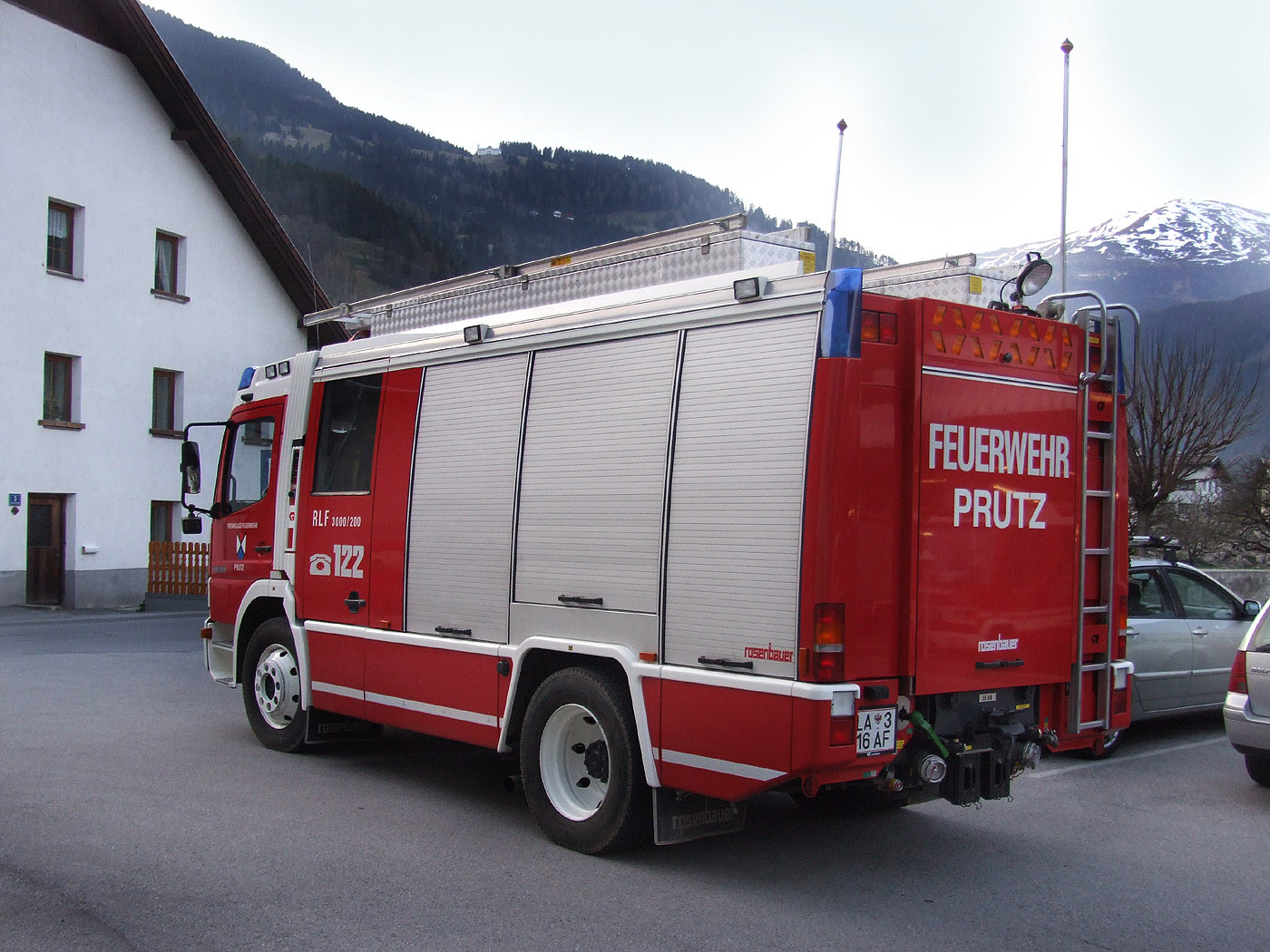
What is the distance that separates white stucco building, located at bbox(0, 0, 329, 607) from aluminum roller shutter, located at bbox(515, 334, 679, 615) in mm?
20538

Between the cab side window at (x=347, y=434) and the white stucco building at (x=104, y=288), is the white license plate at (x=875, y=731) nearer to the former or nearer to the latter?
the cab side window at (x=347, y=434)

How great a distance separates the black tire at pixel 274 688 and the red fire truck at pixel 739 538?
0.94 meters

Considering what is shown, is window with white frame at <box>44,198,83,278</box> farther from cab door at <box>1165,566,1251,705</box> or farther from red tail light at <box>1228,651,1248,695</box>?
red tail light at <box>1228,651,1248,695</box>

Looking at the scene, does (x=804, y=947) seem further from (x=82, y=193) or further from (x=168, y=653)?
(x=82, y=193)

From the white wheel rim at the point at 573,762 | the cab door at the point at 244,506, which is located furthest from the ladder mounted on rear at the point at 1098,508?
the cab door at the point at 244,506

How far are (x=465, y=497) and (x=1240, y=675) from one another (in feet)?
16.9

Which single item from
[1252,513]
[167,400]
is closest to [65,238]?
[167,400]

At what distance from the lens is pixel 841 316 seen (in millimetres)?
5238

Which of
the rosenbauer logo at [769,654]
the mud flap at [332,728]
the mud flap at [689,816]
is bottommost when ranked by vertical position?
the mud flap at [332,728]

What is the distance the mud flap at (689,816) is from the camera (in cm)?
582

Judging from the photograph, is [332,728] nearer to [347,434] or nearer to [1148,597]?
[347,434]

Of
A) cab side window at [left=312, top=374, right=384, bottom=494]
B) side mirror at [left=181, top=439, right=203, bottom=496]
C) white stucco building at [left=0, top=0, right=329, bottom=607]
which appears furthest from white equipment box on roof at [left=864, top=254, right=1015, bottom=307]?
white stucco building at [left=0, top=0, right=329, bottom=607]

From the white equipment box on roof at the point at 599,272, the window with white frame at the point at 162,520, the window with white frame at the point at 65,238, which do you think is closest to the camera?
the white equipment box on roof at the point at 599,272

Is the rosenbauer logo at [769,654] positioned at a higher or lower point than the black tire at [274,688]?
higher
